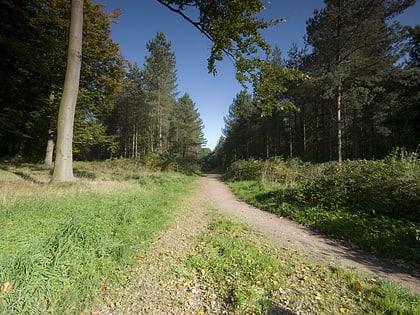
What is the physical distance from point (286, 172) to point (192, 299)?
33.3 ft

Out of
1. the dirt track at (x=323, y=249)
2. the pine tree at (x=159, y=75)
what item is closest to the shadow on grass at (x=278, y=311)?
the dirt track at (x=323, y=249)

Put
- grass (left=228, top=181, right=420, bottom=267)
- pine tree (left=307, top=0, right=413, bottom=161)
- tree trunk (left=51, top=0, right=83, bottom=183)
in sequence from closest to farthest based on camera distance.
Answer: grass (left=228, top=181, right=420, bottom=267) → tree trunk (left=51, top=0, right=83, bottom=183) → pine tree (left=307, top=0, right=413, bottom=161)

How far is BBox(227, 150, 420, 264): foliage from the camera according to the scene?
157 inches

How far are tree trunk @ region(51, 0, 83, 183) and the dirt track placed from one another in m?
6.28

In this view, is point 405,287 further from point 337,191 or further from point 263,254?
point 337,191

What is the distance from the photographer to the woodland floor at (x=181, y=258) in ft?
7.55

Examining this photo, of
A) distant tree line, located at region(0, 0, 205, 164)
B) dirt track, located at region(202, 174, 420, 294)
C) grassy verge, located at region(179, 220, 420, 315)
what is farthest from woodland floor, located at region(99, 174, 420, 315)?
distant tree line, located at region(0, 0, 205, 164)

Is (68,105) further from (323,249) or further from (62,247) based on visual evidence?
(323,249)

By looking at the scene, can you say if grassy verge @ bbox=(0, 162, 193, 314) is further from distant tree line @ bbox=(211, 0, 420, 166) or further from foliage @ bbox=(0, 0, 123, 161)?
foliage @ bbox=(0, 0, 123, 161)

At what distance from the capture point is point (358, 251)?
3.86 meters

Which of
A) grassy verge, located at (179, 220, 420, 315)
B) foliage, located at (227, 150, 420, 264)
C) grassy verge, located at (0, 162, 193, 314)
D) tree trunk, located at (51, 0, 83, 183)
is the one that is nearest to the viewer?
grassy verge, located at (0, 162, 193, 314)

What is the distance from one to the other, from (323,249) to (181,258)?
9.50 feet

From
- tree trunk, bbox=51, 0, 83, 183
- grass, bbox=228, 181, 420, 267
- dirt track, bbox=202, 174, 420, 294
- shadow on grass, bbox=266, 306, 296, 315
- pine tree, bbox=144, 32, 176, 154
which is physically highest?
pine tree, bbox=144, 32, 176, 154

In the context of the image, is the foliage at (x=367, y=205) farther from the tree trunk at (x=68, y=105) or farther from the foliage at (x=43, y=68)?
the foliage at (x=43, y=68)
